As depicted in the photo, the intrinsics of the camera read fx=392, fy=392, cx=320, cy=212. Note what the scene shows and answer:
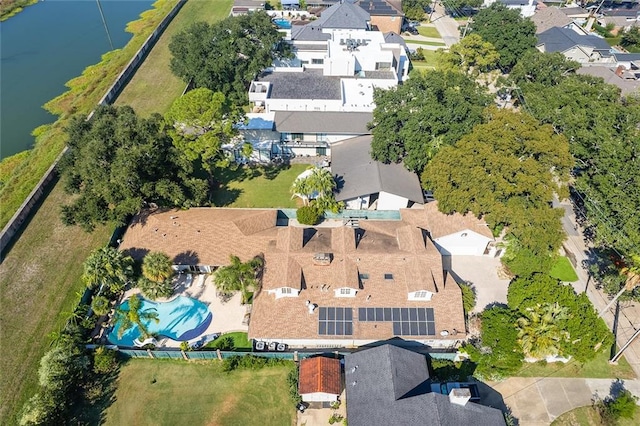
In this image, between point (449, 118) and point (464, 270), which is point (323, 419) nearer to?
point (464, 270)

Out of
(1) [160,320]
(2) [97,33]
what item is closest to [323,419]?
(1) [160,320]

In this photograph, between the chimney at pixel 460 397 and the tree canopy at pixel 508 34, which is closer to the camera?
the chimney at pixel 460 397

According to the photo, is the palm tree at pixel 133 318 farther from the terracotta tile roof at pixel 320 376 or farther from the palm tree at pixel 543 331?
the palm tree at pixel 543 331

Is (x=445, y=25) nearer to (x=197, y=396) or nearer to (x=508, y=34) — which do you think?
(x=508, y=34)

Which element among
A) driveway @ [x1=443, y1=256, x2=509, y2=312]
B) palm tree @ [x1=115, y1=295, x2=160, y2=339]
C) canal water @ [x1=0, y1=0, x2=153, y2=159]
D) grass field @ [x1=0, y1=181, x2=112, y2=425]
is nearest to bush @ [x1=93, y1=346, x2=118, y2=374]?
palm tree @ [x1=115, y1=295, x2=160, y2=339]

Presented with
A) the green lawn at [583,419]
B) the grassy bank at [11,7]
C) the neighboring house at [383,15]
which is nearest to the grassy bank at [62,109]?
the grassy bank at [11,7]

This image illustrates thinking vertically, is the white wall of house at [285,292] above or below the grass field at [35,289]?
above
